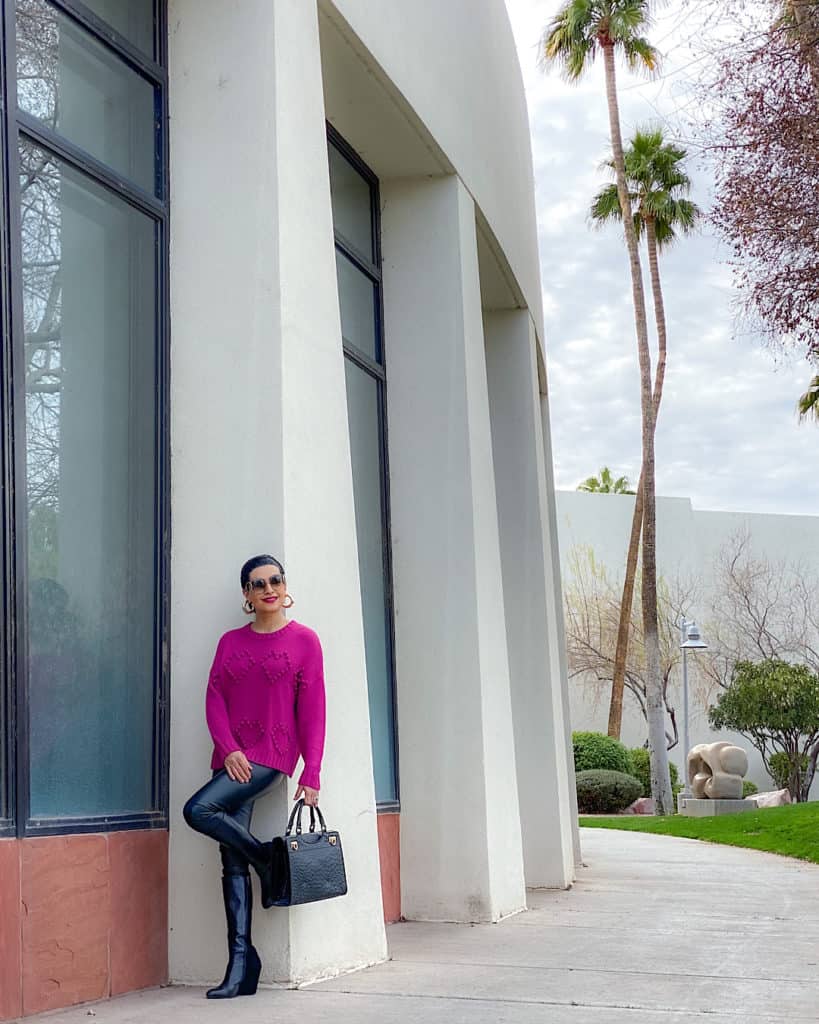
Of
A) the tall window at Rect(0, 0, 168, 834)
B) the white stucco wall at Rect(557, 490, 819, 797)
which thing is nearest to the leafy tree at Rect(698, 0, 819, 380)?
the tall window at Rect(0, 0, 168, 834)

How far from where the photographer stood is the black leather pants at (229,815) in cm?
582

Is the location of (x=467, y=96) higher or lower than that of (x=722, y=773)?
higher

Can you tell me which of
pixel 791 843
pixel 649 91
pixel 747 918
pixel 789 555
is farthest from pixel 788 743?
pixel 747 918

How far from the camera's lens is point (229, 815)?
5906mm

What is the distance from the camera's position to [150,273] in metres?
6.79

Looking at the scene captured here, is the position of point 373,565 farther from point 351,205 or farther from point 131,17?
point 131,17

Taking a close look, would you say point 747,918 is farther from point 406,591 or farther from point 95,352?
point 95,352

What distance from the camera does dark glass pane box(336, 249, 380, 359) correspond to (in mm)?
9211

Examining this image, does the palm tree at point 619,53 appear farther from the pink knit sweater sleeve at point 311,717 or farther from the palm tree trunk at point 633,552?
the pink knit sweater sleeve at point 311,717

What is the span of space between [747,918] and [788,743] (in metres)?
22.4

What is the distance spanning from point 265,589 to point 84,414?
120 centimetres

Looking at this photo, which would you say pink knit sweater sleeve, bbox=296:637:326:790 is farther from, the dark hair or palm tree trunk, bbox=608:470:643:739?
palm tree trunk, bbox=608:470:643:739

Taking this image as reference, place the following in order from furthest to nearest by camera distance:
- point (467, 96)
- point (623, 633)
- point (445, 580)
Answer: point (623, 633) → point (467, 96) → point (445, 580)

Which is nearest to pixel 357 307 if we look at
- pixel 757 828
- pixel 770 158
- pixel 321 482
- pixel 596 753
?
pixel 321 482
